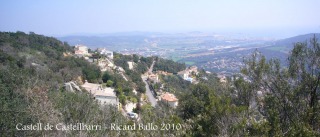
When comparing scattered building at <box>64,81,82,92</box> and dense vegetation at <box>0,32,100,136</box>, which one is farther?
scattered building at <box>64,81,82,92</box>

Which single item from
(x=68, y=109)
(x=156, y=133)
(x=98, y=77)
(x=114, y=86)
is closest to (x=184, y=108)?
(x=68, y=109)

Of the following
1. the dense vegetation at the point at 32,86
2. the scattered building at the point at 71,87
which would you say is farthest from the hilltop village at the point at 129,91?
the dense vegetation at the point at 32,86

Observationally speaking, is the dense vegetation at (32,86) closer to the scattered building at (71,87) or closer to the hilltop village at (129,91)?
the scattered building at (71,87)

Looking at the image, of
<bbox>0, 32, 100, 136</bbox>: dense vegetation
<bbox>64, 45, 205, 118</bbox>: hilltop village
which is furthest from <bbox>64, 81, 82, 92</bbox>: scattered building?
<bbox>0, 32, 100, 136</bbox>: dense vegetation

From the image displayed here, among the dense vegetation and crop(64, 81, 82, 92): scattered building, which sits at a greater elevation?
the dense vegetation

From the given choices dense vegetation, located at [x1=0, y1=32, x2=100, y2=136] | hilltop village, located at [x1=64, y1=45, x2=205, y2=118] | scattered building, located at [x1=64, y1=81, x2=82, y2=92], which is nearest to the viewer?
dense vegetation, located at [x1=0, y1=32, x2=100, y2=136]

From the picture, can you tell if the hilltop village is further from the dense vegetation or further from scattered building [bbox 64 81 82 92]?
the dense vegetation

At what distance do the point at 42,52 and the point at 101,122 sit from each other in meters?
26.7

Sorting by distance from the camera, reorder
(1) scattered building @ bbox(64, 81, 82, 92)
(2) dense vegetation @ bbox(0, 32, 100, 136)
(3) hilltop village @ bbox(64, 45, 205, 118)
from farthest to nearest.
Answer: (3) hilltop village @ bbox(64, 45, 205, 118), (1) scattered building @ bbox(64, 81, 82, 92), (2) dense vegetation @ bbox(0, 32, 100, 136)

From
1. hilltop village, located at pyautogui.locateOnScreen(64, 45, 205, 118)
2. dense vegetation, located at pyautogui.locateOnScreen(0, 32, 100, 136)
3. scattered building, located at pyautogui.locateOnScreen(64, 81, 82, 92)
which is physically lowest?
hilltop village, located at pyautogui.locateOnScreen(64, 45, 205, 118)

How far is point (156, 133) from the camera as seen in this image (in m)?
7.24

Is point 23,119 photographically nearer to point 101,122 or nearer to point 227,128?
point 101,122

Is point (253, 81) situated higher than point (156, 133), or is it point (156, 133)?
point (253, 81)

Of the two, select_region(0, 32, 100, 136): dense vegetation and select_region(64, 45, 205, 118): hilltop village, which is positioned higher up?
select_region(0, 32, 100, 136): dense vegetation
